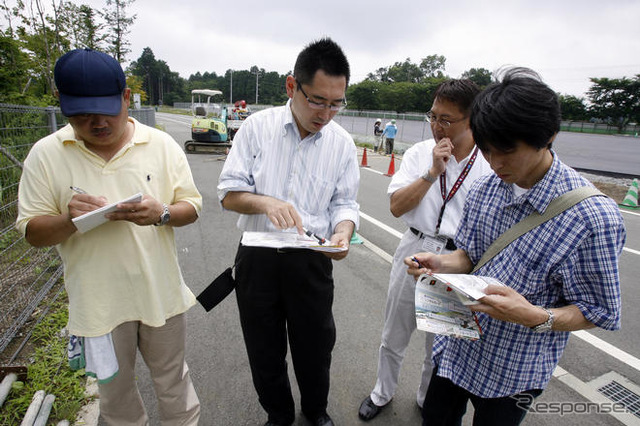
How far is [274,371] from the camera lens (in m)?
2.15

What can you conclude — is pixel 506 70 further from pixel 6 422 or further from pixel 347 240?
pixel 6 422

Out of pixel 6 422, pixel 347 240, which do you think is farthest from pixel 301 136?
pixel 6 422

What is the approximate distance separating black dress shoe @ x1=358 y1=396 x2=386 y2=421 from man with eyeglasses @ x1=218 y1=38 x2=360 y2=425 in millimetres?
644

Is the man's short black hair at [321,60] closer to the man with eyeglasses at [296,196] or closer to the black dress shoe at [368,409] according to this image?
the man with eyeglasses at [296,196]

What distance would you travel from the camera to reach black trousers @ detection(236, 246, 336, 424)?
193cm

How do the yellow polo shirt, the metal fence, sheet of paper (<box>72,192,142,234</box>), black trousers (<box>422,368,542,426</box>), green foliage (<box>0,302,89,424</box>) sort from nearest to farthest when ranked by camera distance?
1. sheet of paper (<box>72,192,142,234</box>)
2. black trousers (<box>422,368,542,426</box>)
3. the yellow polo shirt
4. green foliage (<box>0,302,89,424</box>)
5. the metal fence

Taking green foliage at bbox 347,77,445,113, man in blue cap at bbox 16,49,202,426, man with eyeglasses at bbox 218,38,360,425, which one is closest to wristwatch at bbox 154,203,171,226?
man in blue cap at bbox 16,49,202,426

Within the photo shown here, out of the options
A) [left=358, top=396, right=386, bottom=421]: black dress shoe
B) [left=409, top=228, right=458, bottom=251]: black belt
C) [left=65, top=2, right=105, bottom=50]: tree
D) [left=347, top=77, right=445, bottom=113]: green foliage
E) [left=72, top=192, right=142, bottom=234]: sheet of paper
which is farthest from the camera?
[left=347, top=77, right=445, bottom=113]: green foliage

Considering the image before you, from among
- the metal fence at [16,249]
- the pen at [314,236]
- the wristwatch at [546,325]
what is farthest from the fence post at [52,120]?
the wristwatch at [546,325]

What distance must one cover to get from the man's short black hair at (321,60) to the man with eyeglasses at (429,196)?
2.29ft

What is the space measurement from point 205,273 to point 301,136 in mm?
Result: 2931

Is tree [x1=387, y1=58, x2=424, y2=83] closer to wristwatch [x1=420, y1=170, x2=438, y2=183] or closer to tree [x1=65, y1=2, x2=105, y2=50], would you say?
tree [x1=65, y1=2, x2=105, y2=50]

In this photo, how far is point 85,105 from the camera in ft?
4.95

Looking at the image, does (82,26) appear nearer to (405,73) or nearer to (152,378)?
(152,378)
